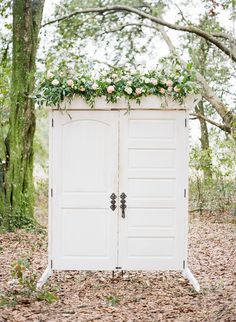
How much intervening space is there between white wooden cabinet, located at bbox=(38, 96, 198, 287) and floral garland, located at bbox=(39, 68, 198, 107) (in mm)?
215

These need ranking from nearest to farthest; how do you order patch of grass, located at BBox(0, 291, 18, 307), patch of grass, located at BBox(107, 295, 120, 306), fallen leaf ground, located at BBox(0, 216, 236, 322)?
fallen leaf ground, located at BBox(0, 216, 236, 322) < patch of grass, located at BBox(0, 291, 18, 307) < patch of grass, located at BBox(107, 295, 120, 306)

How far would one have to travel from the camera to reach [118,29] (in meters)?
15.6

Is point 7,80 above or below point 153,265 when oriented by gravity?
above

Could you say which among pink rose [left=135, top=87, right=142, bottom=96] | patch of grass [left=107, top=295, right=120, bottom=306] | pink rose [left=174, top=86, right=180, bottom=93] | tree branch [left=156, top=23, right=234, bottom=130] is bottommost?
patch of grass [left=107, top=295, right=120, bottom=306]

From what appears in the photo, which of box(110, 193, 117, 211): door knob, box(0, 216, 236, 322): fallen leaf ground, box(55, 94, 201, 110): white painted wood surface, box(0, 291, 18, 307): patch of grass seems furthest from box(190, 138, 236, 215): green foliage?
box(0, 291, 18, 307): patch of grass

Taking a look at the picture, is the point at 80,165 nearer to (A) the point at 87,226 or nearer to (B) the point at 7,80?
(A) the point at 87,226

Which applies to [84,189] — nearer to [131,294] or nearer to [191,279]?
[131,294]

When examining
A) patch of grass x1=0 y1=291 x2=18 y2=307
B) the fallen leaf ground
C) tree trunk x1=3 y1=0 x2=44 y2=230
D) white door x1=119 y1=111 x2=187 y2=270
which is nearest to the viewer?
the fallen leaf ground

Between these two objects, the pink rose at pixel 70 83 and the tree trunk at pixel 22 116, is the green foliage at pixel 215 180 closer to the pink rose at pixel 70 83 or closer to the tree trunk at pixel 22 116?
the tree trunk at pixel 22 116

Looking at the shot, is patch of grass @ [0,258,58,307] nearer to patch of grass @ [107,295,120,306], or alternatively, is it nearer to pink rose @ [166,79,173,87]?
patch of grass @ [107,295,120,306]

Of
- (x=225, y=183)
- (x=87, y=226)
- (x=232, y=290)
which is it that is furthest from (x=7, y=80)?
(x=232, y=290)

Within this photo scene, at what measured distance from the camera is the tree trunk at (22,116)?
10836mm

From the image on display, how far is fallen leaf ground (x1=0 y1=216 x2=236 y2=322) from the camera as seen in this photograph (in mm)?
5711

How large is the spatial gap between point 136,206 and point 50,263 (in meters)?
1.33
